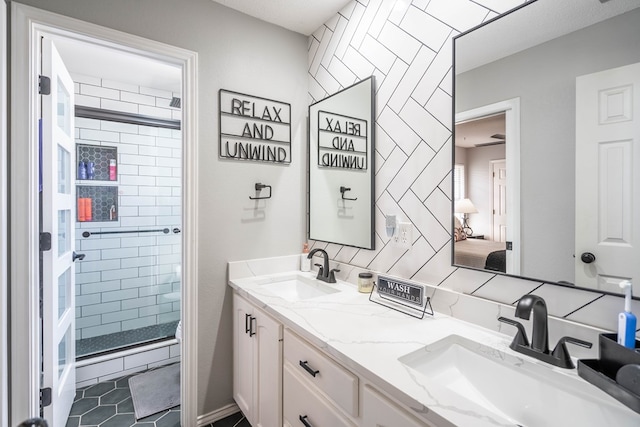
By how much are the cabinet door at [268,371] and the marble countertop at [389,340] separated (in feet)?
0.27

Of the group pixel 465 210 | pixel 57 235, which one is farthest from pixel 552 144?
pixel 57 235

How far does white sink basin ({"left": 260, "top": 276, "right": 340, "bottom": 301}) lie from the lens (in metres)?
1.87

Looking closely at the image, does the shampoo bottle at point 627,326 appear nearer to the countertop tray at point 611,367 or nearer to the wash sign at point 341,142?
the countertop tray at point 611,367

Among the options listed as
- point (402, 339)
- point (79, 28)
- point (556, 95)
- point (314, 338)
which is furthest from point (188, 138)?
point (556, 95)

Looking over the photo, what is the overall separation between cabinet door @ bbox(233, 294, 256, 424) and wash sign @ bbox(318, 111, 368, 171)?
39.9 inches

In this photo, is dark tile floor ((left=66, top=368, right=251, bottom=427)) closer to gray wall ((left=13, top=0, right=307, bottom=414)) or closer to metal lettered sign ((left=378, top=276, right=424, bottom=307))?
gray wall ((left=13, top=0, right=307, bottom=414))

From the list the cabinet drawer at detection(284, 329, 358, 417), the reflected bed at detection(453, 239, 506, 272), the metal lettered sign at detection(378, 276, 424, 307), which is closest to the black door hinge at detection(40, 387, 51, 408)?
the cabinet drawer at detection(284, 329, 358, 417)

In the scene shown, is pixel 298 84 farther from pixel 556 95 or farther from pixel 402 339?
pixel 402 339

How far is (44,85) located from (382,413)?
205 cm

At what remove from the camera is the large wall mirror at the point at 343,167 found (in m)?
1.75

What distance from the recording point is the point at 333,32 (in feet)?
6.53

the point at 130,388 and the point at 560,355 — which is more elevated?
the point at 560,355

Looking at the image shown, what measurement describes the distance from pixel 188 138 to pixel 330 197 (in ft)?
3.03

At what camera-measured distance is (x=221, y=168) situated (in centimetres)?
188
